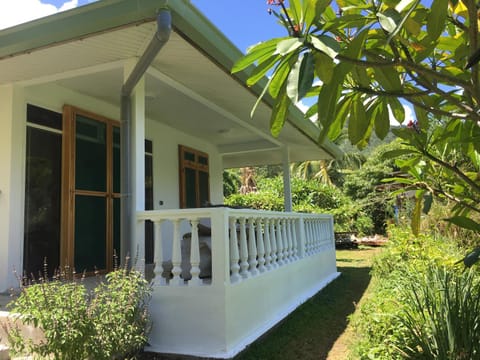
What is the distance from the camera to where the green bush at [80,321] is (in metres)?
2.82

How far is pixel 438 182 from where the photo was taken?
2.42m

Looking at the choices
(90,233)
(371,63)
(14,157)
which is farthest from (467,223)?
(90,233)

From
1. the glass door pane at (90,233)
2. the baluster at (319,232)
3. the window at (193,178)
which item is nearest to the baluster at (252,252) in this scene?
the glass door pane at (90,233)

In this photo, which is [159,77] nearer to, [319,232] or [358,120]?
[358,120]

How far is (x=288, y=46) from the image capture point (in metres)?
1.27

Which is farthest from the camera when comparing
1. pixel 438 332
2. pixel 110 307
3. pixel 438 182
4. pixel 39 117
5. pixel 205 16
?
pixel 39 117

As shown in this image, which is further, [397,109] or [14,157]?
[14,157]

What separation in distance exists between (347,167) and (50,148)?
2583 cm

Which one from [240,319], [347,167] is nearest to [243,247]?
[240,319]

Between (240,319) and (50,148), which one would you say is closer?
(240,319)

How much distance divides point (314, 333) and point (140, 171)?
9.08ft

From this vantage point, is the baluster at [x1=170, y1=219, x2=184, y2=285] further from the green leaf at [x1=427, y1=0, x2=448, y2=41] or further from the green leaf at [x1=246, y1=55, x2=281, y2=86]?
the green leaf at [x1=427, y1=0, x2=448, y2=41]

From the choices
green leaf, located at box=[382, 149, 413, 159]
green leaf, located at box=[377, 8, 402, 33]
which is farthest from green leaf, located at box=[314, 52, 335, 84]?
green leaf, located at box=[382, 149, 413, 159]

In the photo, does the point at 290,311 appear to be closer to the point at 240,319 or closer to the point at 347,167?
the point at 240,319
